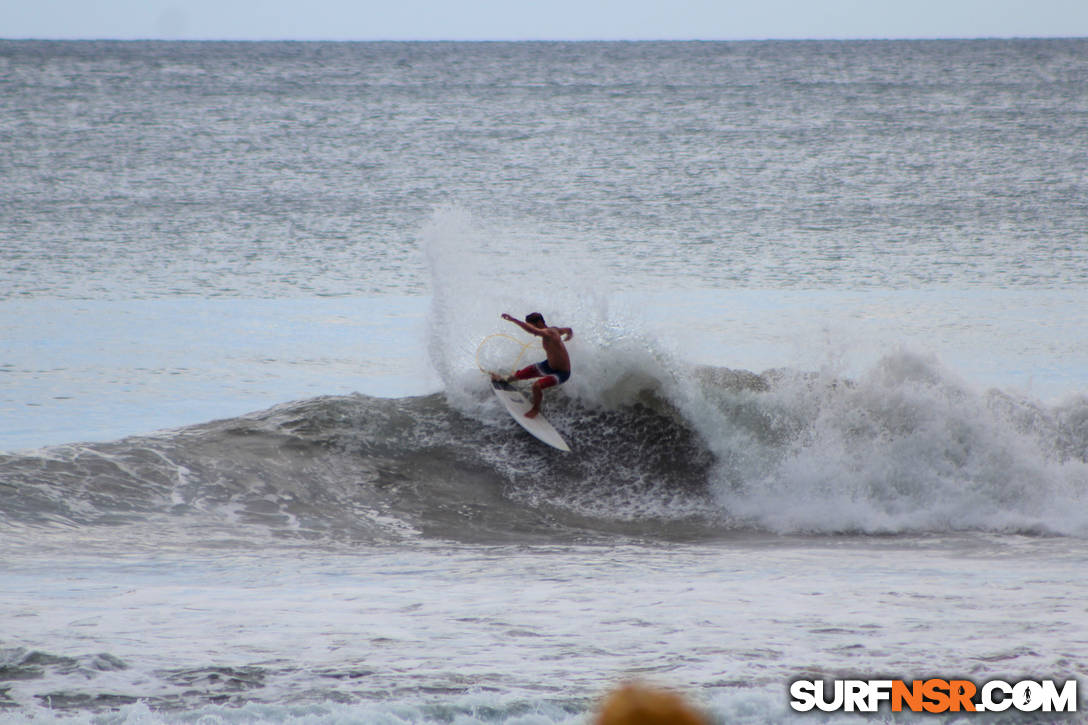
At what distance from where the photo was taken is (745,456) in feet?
41.7

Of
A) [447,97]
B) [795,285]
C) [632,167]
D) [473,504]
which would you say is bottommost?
[473,504]

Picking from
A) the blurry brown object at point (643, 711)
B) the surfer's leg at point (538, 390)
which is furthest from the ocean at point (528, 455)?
the blurry brown object at point (643, 711)

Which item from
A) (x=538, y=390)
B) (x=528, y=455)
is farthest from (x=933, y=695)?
(x=538, y=390)

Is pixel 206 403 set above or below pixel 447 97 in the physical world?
below

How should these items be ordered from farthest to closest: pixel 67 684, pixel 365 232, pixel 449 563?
pixel 365 232 → pixel 449 563 → pixel 67 684

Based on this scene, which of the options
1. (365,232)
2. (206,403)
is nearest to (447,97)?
(365,232)

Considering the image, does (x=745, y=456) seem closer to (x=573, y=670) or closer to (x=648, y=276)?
(x=573, y=670)

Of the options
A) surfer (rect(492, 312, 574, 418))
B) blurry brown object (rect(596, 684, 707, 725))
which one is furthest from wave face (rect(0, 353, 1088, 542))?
blurry brown object (rect(596, 684, 707, 725))

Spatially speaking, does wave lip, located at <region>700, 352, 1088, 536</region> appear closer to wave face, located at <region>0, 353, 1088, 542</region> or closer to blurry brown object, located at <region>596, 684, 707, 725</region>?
wave face, located at <region>0, 353, 1088, 542</region>

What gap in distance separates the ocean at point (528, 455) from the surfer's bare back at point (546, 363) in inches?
26.3

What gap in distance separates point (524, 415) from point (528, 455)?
0.50 meters

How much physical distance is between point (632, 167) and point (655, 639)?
3827cm

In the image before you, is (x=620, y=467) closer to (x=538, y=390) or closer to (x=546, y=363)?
(x=538, y=390)

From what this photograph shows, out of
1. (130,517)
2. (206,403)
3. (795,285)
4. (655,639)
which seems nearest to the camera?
(655,639)
